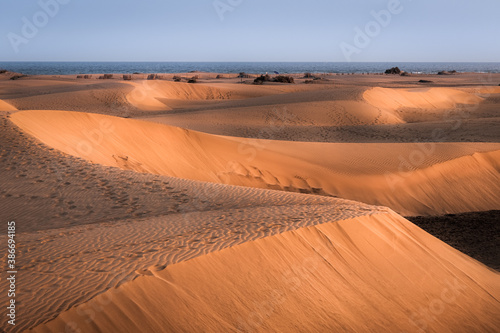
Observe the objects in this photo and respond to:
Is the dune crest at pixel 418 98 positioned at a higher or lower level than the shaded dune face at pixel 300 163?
higher

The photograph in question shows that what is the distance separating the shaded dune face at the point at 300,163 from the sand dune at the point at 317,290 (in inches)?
234

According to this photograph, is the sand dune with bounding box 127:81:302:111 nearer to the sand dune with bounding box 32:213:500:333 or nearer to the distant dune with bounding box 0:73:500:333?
the distant dune with bounding box 0:73:500:333

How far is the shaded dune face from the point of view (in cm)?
1246

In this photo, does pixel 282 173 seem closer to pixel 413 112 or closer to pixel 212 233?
pixel 212 233

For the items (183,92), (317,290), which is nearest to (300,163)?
(317,290)

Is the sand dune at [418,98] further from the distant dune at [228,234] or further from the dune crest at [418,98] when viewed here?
the distant dune at [228,234]

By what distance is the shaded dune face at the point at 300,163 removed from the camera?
12.5 metres

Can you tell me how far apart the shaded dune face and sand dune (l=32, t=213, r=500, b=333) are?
595cm

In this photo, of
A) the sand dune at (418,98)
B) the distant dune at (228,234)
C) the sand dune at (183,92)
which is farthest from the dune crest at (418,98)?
the distant dune at (228,234)

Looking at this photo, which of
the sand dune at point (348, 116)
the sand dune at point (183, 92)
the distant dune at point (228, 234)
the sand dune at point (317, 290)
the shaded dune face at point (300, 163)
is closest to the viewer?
the sand dune at point (317, 290)

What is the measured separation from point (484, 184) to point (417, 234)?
8692 millimetres

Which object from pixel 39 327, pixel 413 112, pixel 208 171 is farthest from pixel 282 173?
pixel 413 112

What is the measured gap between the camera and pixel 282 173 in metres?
13.9

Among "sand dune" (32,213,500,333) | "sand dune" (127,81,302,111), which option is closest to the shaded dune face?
"sand dune" (32,213,500,333)
